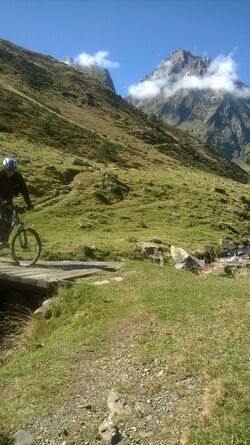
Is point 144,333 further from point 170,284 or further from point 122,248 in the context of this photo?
point 122,248

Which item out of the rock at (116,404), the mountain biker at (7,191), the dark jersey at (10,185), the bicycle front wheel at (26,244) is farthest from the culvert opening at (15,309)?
the rock at (116,404)

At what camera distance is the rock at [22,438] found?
8.31m

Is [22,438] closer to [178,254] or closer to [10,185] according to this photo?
[10,185]

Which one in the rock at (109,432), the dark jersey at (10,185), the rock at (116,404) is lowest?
the rock at (109,432)

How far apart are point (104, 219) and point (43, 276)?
29.0 metres

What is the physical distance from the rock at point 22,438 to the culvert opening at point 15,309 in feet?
13.1

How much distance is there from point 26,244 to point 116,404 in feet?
33.4

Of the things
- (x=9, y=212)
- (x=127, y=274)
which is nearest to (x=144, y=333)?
(x=127, y=274)

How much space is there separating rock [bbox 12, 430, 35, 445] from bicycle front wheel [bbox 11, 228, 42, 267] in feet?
32.0

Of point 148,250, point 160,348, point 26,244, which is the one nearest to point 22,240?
point 26,244

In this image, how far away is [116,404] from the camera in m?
8.78

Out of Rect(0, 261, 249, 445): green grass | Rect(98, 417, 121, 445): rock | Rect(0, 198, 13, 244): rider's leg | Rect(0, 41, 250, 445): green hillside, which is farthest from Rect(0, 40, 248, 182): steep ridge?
Rect(98, 417, 121, 445): rock

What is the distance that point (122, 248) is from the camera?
3153 cm

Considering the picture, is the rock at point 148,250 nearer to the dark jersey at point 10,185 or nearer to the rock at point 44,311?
the dark jersey at point 10,185
